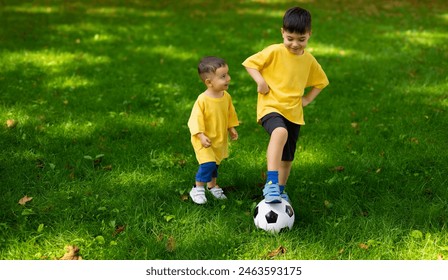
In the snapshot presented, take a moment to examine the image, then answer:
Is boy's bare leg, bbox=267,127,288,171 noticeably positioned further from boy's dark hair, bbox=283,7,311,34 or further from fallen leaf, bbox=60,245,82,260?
fallen leaf, bbox=60,245,82,260

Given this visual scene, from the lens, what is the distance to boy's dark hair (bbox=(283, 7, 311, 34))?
3930mm

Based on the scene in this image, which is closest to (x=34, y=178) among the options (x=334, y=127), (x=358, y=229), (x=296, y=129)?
(x=296, y=129)

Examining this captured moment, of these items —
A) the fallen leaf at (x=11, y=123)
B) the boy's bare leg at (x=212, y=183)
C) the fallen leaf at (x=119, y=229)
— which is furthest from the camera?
the fallen leaf at (x=11, y=123)

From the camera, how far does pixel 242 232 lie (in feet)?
13.4

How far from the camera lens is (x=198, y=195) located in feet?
14.9

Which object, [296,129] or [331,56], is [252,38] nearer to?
[331,56]

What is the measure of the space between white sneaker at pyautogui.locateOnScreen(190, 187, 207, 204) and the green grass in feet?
0.28

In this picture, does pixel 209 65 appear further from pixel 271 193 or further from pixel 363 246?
pixel 363 246

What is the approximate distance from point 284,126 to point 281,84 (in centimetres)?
38

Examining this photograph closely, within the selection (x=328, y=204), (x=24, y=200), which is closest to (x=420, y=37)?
(x=328, y=204)

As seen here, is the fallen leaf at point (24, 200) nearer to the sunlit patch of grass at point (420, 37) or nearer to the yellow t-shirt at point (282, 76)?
the yellow t-shirt at point (282, 76)

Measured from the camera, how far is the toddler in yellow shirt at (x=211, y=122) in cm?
425

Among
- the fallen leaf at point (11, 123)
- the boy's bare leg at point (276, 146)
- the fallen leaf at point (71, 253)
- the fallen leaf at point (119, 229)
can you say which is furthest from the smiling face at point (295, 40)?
the fallen leaf at point (11, 123)

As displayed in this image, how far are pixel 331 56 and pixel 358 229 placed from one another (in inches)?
252
